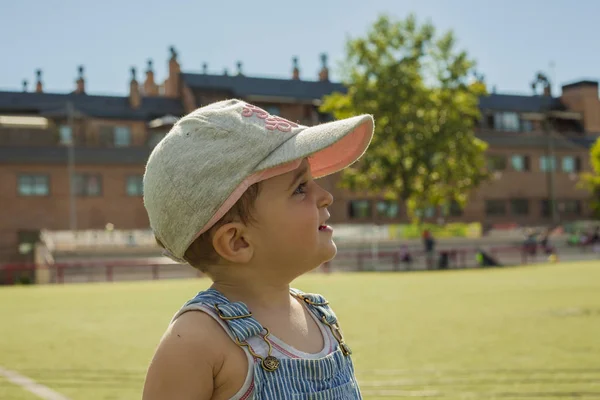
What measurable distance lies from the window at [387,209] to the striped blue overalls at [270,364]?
61962 millimetres

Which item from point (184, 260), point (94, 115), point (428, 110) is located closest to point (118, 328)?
point (184, 260)

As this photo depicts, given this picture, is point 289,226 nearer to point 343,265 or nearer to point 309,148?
point 309,148

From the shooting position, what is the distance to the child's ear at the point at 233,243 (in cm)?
238

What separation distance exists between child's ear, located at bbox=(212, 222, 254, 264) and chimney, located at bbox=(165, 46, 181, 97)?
66041 millimetres

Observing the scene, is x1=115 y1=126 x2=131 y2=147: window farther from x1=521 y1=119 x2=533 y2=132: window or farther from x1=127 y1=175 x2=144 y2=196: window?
x1=521 y1=119 x2=533 y2=132: window

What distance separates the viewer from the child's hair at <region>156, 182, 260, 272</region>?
240 cm

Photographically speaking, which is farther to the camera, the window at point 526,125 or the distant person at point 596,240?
the window at point 526,125

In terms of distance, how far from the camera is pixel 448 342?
8.68m

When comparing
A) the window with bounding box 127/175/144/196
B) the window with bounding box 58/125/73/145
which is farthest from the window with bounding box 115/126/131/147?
the window with bounding box 127/175/144/196

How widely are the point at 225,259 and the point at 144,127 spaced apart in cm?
5969

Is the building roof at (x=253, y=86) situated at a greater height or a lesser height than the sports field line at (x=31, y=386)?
greater

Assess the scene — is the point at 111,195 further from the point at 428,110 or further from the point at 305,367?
the point at 305,367

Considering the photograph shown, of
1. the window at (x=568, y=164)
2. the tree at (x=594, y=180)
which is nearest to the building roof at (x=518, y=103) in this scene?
the window at (x=568, y=164)

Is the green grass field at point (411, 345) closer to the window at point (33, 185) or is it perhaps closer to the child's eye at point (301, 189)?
the child's eye at point (301, 189)
